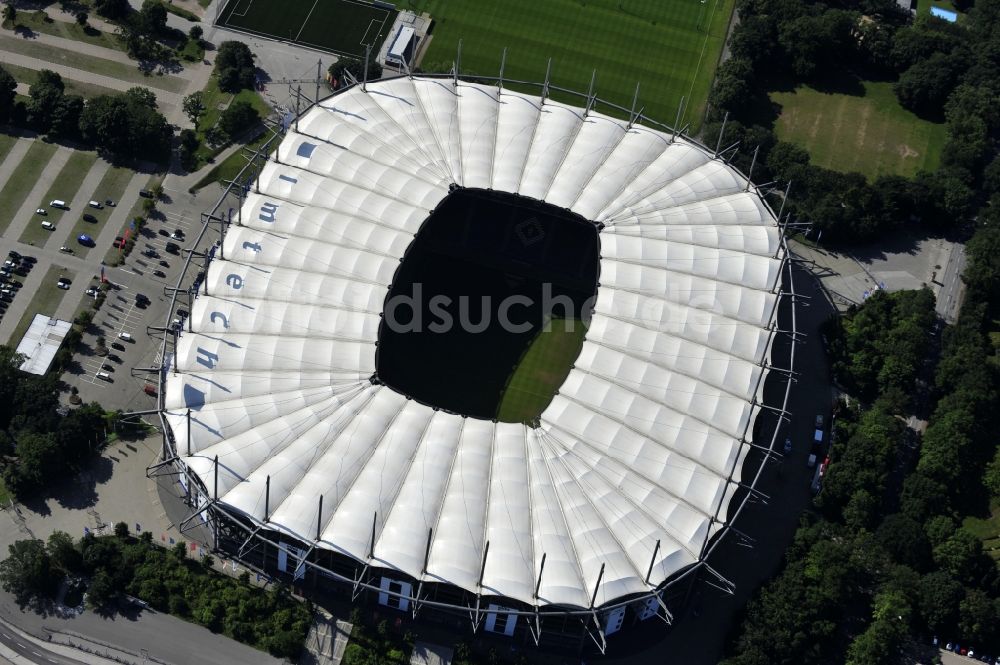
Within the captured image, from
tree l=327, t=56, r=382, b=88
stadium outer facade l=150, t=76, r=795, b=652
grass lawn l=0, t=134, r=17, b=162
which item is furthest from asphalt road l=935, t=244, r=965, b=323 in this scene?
grass lawn l=0, t=134, r=17, b=162

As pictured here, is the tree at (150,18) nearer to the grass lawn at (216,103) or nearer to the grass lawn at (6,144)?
the grass lawn at (216,103)

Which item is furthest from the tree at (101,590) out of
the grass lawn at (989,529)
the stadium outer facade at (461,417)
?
the grass lawn at (989,529)

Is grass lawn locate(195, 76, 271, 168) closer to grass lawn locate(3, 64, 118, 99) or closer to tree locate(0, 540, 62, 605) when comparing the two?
grass lawn locate(3, 64, 118, 99)

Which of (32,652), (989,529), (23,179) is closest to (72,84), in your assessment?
(23,179)

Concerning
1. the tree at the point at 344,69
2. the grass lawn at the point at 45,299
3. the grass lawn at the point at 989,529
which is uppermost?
the tree at the point at 344,69

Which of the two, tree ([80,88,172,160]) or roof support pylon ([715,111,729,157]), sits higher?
roof support pylon ([715,111,729,157])

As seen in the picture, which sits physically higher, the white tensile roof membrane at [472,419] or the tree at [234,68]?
the tree at [234,68]
